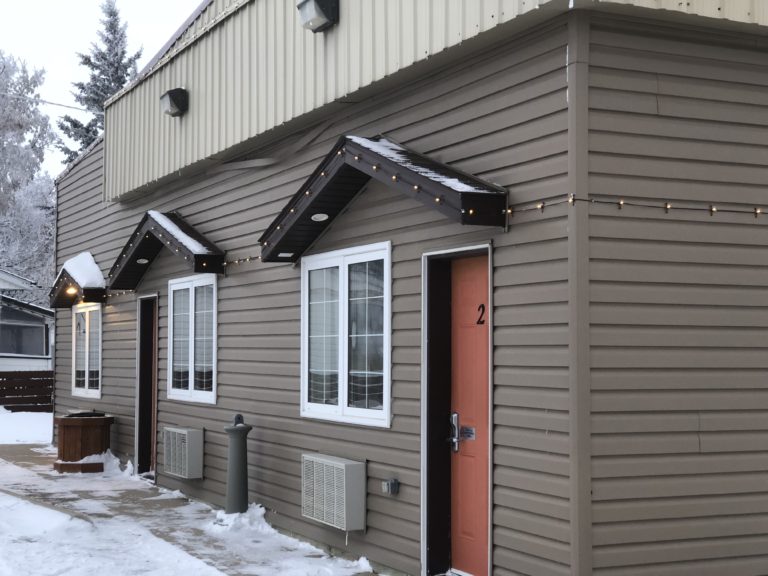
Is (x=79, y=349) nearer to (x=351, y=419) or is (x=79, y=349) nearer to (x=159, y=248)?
(x=159, y=248)

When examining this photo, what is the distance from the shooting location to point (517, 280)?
6.17m

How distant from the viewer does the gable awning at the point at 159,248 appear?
10547 millimetres

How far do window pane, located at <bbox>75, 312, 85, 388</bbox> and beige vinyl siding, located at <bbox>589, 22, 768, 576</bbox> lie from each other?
11.5m

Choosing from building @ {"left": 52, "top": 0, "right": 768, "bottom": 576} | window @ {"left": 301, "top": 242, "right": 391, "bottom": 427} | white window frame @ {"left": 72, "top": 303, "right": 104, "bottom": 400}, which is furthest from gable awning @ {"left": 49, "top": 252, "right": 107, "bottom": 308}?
window @ {"left": 301, "top": 242, "right": 391, "bottom": 427}

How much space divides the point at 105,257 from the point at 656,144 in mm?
10467

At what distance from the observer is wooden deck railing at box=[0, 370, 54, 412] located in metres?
24.5

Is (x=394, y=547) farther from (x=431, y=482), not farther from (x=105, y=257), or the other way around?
(x=105, y=257)

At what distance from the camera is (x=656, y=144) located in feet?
19.4


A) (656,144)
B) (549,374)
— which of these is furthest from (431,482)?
(656,144)

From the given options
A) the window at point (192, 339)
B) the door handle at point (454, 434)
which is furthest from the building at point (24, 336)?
the door handle at point (454, 434)

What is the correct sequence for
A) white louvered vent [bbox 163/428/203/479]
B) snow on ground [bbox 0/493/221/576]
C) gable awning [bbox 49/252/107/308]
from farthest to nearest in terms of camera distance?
1. gable awning [bbox 49/252/107/308]
2. white louvered vent [bbox 163/428/203/479]
3. snow on ground [bbox 0/493/221/576]

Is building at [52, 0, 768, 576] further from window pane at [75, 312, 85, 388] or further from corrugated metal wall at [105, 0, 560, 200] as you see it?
window pane at [75, 312, 85, 388]

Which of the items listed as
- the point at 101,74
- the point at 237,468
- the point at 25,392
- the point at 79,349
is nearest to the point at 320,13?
the point at 237,468

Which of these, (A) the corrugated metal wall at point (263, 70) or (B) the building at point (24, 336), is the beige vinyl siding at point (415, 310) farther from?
(B) the building at point (24, 336)
